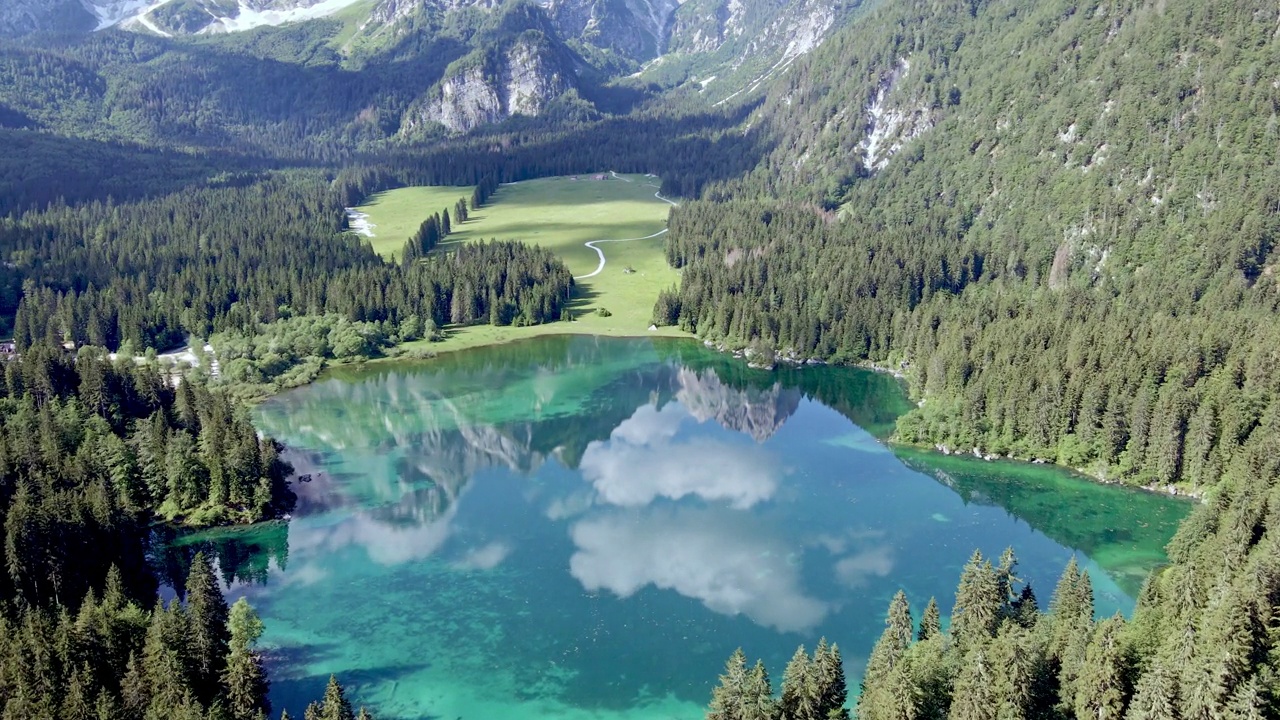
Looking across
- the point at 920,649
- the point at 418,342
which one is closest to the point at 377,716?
the point at 920,649

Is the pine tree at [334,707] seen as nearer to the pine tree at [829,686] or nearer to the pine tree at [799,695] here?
the pine tree at [799,695]

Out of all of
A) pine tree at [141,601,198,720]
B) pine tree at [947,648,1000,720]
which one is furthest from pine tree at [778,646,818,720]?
pine tree at [141,601,198,720]

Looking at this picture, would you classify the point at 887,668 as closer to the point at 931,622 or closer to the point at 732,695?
the point at 931,622

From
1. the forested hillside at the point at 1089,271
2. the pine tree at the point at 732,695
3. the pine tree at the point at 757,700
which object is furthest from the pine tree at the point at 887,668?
the forested hillside at the point at 1089,271

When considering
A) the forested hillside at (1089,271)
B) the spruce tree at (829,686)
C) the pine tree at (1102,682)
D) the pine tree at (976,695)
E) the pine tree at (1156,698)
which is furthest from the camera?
the forested hillside at (1089,271)

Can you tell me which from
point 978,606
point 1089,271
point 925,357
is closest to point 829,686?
point 978,606

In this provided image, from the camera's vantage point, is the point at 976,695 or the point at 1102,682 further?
the point at 1102,682
